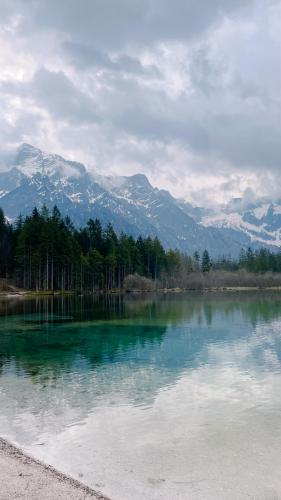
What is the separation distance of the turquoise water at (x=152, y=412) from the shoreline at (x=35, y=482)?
732mm

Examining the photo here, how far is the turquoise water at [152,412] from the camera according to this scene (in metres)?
13.8

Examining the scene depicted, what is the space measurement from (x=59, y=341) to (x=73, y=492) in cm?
3153

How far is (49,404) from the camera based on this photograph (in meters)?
21.9

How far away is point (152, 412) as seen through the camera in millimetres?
20438

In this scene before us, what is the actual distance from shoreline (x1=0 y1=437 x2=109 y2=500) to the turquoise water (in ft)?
2.40

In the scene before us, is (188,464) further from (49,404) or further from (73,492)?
(49,404)

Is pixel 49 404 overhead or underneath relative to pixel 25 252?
underneath

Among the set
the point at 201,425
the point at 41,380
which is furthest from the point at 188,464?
the point at 41,380

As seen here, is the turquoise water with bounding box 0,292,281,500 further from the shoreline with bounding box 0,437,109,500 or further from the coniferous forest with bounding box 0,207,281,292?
the coniferous forest with bounding box 0,207,281,292

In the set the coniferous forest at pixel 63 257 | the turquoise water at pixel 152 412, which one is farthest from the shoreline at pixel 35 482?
the coniferous forest at pixel 63 257

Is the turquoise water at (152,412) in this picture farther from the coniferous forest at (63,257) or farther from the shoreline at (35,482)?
the coniferous forest at (63,257)

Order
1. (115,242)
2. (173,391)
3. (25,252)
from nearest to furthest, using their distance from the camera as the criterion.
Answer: (173,391)
(25,252)
(115,242)

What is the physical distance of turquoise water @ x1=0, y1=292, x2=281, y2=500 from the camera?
1376 centimetres

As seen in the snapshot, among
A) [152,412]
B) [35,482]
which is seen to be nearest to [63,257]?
[152,412]
